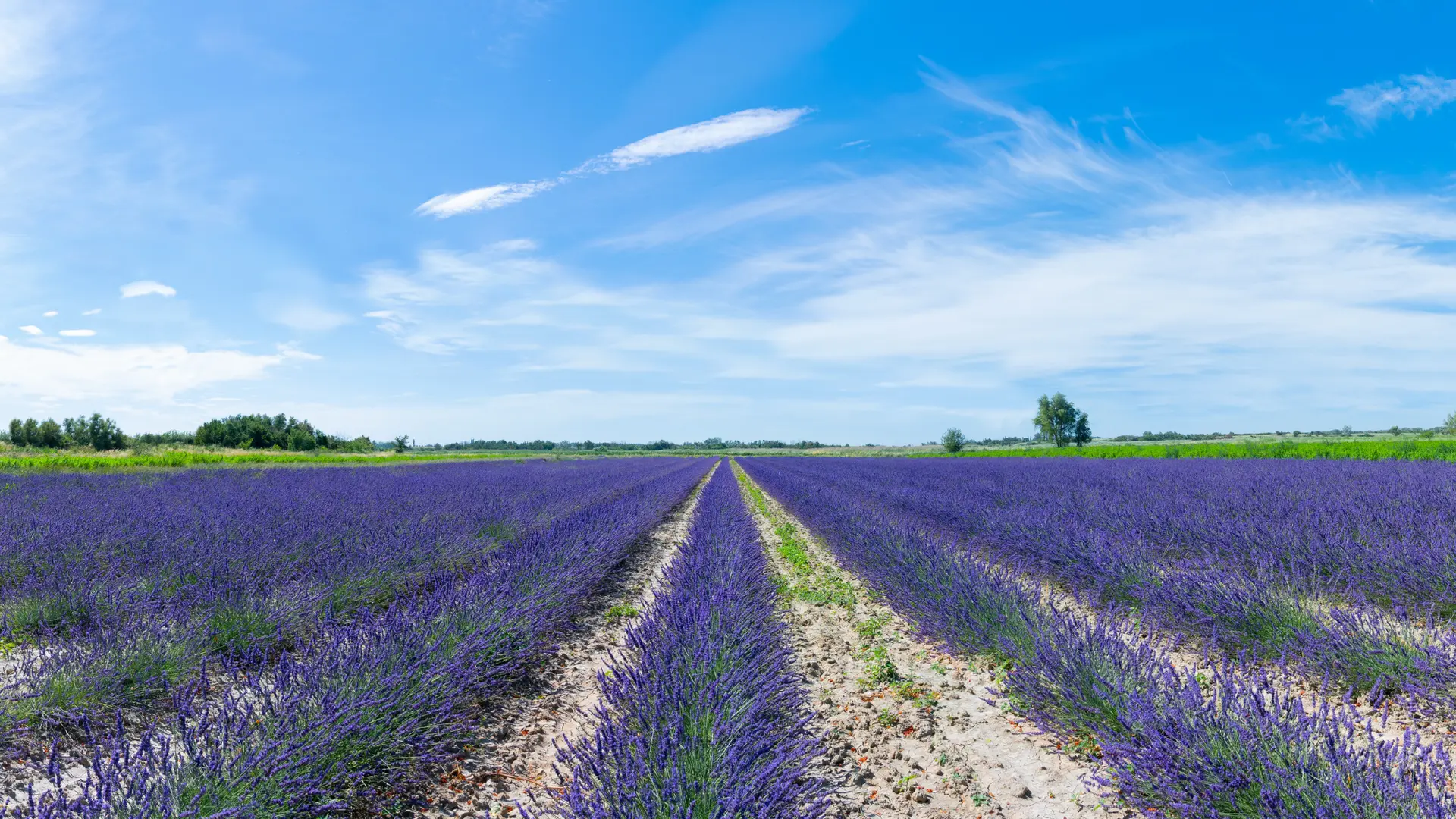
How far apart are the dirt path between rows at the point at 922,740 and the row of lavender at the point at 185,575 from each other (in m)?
2.96

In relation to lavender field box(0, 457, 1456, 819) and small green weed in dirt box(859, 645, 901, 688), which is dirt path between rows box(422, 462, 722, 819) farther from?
small green weed in dirt box(859, 645, 901, 688)

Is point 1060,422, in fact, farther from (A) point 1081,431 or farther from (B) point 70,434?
(B) point 70,434

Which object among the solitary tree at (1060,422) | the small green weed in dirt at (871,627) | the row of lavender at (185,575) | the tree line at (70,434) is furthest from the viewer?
the solitary tree at (1060,422)

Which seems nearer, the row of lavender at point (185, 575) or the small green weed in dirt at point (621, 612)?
the row of lavender at point (185, 575)

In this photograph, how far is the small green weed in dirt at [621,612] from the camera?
19.1 feet

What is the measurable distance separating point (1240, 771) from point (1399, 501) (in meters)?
8.93

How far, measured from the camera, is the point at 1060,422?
2751 inches

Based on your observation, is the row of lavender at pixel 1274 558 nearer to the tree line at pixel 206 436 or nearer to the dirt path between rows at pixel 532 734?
the dirt path between rows at pixel 532 734

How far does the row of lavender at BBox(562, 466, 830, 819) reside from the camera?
2.00m

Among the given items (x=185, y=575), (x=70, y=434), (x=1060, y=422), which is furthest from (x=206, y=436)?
(x=1060, y=422)

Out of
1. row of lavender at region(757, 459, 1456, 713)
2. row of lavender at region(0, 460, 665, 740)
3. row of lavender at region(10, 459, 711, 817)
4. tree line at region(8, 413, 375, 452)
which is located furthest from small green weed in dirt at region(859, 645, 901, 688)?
tree line at region(8, 413, 375, 452)

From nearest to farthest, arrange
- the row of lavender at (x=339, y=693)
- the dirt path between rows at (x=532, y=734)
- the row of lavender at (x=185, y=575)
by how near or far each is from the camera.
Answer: the row of lavender at (x=339, y=693) → the dirt path between rows at (x=532, y=734) → the row of lavender at (x=185, y=575)

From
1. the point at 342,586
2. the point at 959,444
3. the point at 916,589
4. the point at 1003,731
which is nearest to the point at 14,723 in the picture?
the point at 342,586

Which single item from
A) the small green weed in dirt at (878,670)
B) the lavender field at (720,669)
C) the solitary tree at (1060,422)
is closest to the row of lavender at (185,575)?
the lavender field at (720,669)
